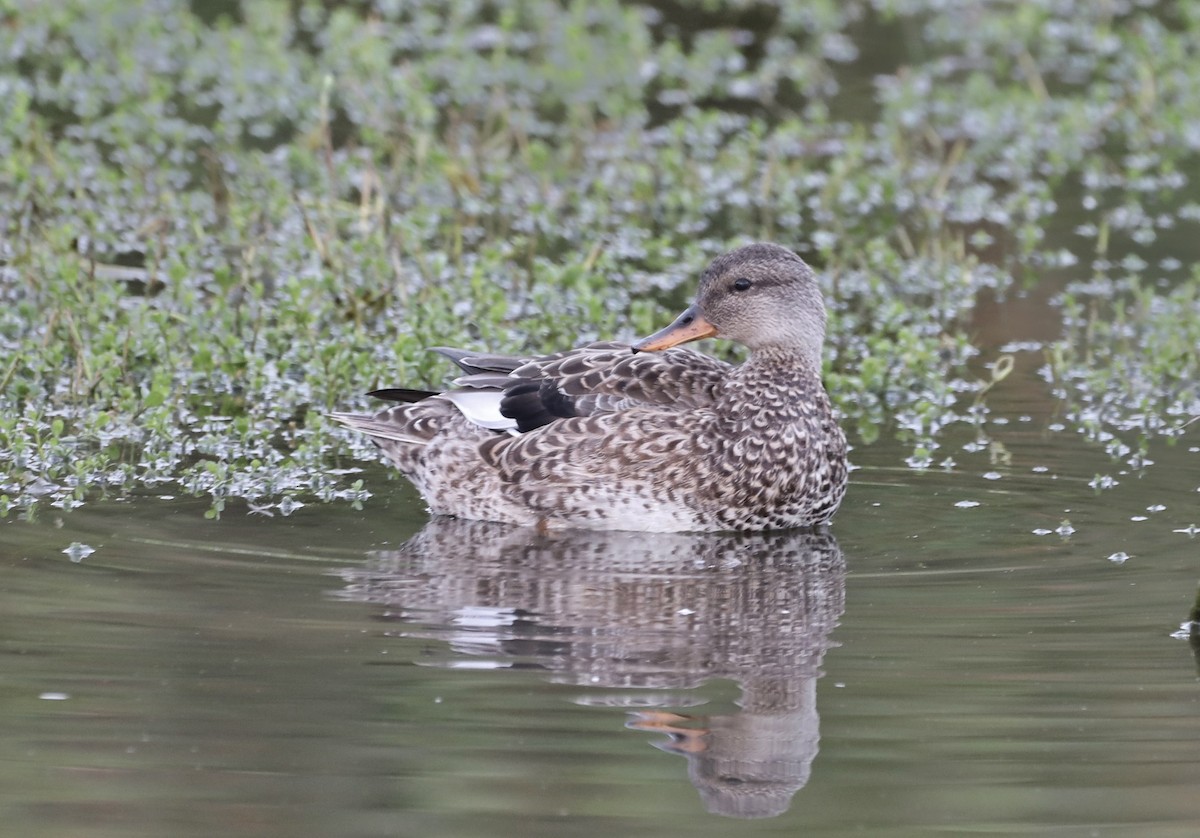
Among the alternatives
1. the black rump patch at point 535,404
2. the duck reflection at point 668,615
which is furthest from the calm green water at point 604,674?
the black rump patch at point 535,404

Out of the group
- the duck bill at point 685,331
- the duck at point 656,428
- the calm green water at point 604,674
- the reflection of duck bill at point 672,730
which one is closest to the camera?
the calm green water at point 604,674

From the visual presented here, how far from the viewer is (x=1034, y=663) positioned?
6699 millimetres

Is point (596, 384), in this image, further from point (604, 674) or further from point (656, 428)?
point (604, 674)

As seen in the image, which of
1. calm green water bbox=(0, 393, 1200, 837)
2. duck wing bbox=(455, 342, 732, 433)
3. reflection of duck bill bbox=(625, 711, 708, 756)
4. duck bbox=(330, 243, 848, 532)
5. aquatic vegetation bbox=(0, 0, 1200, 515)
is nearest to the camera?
calm green water bbox=(0, 393, 1200, 837)

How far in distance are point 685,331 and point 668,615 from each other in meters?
2.24

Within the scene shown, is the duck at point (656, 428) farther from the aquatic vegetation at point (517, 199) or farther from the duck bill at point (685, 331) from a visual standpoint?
the aquatic vegetation at point (517, 199)

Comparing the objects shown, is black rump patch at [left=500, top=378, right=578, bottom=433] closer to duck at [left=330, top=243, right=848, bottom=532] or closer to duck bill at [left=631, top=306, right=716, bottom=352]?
duck at [left=330, top=243, right=848, bottom=532]

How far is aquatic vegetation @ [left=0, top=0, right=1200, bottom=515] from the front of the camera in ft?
33.1

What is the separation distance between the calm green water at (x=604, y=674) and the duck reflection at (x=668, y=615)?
0.02 m

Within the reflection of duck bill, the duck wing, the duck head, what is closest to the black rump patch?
the duck wing

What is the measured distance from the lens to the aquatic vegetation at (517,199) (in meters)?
10.1

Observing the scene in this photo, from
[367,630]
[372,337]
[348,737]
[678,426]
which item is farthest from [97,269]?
[348,737]

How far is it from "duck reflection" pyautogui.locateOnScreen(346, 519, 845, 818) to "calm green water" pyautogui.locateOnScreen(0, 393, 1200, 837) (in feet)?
0.05

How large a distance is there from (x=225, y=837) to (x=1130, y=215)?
10.5 metres
